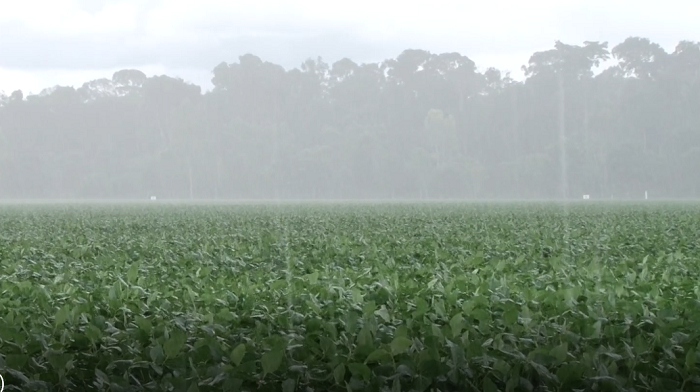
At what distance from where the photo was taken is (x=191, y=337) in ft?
14.8

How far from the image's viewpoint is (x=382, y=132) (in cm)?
8569

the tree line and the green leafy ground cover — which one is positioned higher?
the tree line

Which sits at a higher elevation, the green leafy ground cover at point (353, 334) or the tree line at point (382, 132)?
the tree line at point (382, 132)

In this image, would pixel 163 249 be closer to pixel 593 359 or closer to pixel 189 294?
pixel 189 294

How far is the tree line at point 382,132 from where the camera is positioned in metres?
76.8

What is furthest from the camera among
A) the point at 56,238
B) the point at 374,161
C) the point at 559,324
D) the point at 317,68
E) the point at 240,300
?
the point at 317,68

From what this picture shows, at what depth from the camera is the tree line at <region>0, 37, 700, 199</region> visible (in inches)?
3022

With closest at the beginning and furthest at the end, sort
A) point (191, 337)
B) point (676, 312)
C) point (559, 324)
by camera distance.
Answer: point (191, 337) → point (559, 324) → point (676, 312)

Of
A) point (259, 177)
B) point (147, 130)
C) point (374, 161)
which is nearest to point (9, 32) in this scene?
point (147, 130)

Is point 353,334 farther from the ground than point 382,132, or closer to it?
closer to it

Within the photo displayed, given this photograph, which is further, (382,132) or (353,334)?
(382,132)

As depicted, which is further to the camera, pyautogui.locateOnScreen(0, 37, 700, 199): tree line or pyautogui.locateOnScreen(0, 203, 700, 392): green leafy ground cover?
pyautogui.locateOnScreen(0, 37, 700, 199): tree line

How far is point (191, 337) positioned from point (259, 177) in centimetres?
7934

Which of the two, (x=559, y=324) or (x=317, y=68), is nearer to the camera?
(x=559, y=324)
